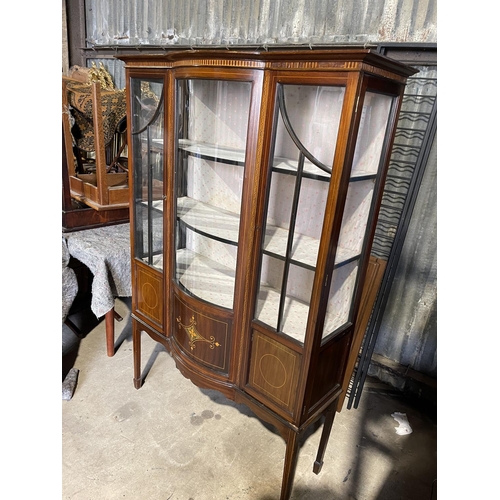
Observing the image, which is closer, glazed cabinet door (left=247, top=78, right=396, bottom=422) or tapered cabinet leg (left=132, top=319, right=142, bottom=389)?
glazed cabinet door (left=247, top=78, right=396, bottom=422)

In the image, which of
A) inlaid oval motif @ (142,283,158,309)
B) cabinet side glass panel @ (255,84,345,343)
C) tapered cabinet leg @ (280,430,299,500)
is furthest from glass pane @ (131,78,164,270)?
tapered cabinet leg @ (280,430,299,500)

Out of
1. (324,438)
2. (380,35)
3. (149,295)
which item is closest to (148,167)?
(149,295)

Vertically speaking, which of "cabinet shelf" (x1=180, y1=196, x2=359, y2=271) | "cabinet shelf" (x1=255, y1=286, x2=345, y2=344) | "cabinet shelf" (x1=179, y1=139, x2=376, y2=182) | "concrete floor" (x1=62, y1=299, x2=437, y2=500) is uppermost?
"cabinet shelf" (x1=179, y1=139, x2=376, y2=182)

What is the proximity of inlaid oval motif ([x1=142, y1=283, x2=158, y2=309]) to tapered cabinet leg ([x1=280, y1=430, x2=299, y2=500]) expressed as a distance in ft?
2.79

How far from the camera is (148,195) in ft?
5.46

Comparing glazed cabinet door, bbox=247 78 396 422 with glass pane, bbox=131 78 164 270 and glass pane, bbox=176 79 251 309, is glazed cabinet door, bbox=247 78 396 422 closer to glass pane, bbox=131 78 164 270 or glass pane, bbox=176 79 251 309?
glass pane, bbox=176 79 251 309

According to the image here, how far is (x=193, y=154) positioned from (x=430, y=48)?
3.81ft

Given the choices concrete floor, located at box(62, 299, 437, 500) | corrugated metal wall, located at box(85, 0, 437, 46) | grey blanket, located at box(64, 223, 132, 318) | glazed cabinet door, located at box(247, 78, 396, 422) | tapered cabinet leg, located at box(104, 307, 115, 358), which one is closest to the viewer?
glazed cabinet door, located at box(247, 78, 396, 422)

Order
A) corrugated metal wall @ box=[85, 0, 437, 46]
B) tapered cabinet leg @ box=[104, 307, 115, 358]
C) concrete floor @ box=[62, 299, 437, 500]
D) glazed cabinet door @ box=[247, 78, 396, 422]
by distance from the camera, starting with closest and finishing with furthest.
Answer: glazed cabinet door @ box=[247, 78, 396, 422], concrete floor @ box=[62, 299, 437, 500], corrugated metal wall @ box=[85, 0, 437, 46], tapered cabinet leg @ box=[104, 307, 115, 358]

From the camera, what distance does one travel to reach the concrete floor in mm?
1578

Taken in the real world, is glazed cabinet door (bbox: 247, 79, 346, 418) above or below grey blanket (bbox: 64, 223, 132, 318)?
above

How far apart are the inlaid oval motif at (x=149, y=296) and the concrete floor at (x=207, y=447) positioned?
57 cm

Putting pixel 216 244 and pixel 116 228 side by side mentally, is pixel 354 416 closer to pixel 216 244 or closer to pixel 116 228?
pixel 216 244

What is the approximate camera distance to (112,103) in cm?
228
